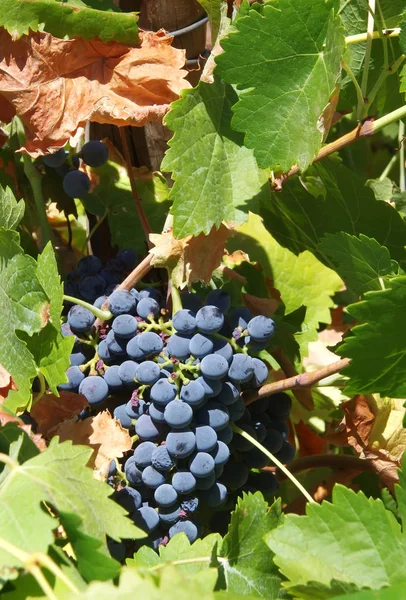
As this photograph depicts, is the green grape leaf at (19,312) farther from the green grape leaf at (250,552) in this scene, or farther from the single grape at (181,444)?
the green grape leaf at (250,552)

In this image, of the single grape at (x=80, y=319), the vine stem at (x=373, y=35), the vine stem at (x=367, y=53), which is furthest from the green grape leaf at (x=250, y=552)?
the vine stem at (x=373, y=35)

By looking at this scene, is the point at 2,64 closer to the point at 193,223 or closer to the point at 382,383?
the point at 193,223

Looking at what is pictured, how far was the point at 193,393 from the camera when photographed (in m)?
0.99

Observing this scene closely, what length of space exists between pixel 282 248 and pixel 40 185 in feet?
1.65

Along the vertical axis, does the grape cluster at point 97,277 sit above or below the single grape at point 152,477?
above

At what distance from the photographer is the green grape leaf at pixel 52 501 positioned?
0.72 meters

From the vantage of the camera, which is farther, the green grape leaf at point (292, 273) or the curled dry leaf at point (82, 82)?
the green grape leaf at point (292, 273)

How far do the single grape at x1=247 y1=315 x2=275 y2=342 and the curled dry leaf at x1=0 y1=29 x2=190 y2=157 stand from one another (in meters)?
0.36

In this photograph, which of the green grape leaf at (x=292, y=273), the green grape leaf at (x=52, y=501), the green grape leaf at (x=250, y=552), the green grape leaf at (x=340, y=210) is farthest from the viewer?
the green grape leaf at (x=292, y=273)

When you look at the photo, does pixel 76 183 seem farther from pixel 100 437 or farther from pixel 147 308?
pixel 100 437

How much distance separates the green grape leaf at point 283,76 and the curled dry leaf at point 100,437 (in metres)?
0.43

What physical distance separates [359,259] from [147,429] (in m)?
0.40

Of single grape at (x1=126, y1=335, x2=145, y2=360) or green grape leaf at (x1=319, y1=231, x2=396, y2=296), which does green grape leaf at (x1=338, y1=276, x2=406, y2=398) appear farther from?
single grape at (x1=126, y1=335, x2=145, y2=360)

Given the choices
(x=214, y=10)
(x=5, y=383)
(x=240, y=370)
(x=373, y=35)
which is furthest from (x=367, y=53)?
(x=5, y=383)
